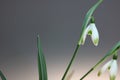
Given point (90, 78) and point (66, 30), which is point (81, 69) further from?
point (66, 30)

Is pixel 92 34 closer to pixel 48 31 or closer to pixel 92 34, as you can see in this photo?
pixel 92 34

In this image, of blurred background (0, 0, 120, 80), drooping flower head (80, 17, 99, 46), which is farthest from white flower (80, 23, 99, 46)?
blurred background (0, 0, 120, 80)

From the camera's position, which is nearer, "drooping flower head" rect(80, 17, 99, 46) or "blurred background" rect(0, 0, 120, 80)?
"drooping flower head" rect(80, 17, 99, 46)

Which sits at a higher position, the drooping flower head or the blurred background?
the blurred background

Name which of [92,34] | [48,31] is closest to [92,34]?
[92,34]

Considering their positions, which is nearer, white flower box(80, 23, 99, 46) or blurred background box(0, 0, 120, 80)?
white flower box(80, 23, 99, 46)

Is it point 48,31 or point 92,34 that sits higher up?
point 48,31

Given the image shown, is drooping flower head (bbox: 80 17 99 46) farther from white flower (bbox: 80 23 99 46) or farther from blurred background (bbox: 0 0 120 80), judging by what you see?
blurred background (bbox: 0 0 120 80)

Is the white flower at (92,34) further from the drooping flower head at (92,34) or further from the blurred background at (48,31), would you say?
the blurred background at (48,31)

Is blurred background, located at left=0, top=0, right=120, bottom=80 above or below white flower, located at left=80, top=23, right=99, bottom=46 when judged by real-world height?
above
